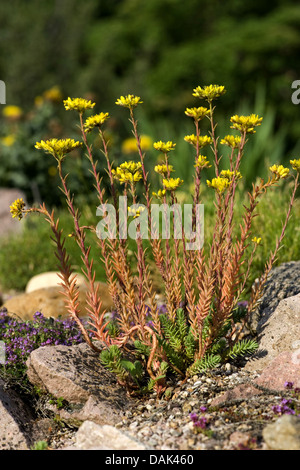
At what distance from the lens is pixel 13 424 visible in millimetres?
2930

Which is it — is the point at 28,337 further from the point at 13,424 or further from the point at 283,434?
the point at 283,434

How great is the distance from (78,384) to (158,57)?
12813 mm

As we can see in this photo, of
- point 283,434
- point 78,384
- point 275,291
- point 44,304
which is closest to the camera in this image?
point 283,434

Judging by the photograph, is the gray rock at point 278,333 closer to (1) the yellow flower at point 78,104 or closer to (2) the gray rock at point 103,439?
(2) the gray rock at point 103,439

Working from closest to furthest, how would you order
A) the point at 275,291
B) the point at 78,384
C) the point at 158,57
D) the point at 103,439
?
the point at 103,439
the point at 78,384
the point at 275,291
the point at 158,57

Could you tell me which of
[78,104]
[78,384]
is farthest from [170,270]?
[78,104]

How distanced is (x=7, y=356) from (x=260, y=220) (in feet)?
8.67

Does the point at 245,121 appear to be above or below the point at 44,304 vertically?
above

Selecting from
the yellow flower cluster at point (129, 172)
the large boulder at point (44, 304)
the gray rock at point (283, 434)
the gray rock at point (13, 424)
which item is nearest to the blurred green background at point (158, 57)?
the large boulder at point (44, 304)

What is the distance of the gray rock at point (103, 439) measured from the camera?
2.57 meters

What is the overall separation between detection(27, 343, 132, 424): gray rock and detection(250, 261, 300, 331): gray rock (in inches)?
37.4

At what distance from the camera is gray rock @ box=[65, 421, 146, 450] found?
8.45 ft
